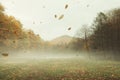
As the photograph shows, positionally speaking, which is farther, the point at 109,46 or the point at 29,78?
the point at 109,46

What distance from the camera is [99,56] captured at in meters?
77.3

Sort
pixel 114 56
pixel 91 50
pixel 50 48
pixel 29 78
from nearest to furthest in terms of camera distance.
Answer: pixel 29 78, pixel 114 56, pixel 91 50, pixel 50 48

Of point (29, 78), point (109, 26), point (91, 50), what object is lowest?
point (29, 78)

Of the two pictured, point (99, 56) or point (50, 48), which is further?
point (50, 48)

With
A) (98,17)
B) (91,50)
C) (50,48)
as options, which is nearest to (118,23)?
(98,17)

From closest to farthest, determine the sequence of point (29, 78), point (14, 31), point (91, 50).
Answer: point (29, 78) → point (14, 31) → point (91, 50)

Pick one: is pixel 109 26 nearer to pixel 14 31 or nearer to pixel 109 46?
pixel 109 46

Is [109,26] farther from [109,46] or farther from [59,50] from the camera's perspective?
[59,50]

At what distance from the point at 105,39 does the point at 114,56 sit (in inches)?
270

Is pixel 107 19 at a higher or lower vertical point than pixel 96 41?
higher

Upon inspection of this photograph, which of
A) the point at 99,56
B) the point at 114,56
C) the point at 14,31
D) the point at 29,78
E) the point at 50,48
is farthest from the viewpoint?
the point at 50,48

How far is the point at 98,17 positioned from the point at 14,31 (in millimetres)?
22372

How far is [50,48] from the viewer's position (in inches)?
7515

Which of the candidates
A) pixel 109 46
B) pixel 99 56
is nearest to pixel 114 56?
pixel 109 46
